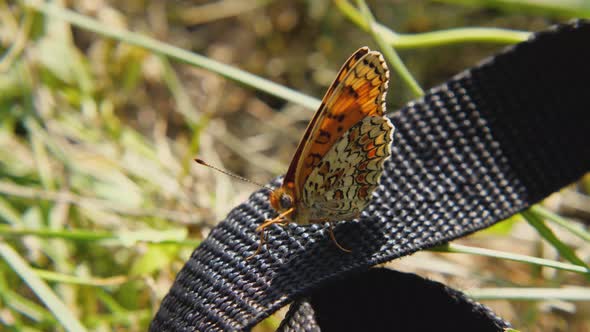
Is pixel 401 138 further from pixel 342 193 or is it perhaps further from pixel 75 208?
pixel 75 208

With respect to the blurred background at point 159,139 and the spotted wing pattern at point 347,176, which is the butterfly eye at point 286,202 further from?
the blurred background at point 159,139

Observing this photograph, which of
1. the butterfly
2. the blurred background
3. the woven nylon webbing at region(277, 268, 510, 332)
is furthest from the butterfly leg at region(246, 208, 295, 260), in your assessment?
the blurred background

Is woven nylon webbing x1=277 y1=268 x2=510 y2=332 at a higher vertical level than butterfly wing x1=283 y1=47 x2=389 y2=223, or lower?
lower

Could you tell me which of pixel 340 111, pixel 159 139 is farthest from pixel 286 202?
pixel 159 139

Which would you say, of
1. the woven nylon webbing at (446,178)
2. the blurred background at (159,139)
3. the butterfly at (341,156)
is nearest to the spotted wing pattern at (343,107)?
the butterfly at (341,156)

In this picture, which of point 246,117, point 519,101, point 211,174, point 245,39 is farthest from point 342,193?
point 245,39

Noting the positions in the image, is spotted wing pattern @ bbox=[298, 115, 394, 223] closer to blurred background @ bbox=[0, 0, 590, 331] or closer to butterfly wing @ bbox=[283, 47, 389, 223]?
butterfly wing @ bbox=[283, 47, 389, 223]

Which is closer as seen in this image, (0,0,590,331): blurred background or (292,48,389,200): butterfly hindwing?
(292,48,389,200): butterfly hindwing
